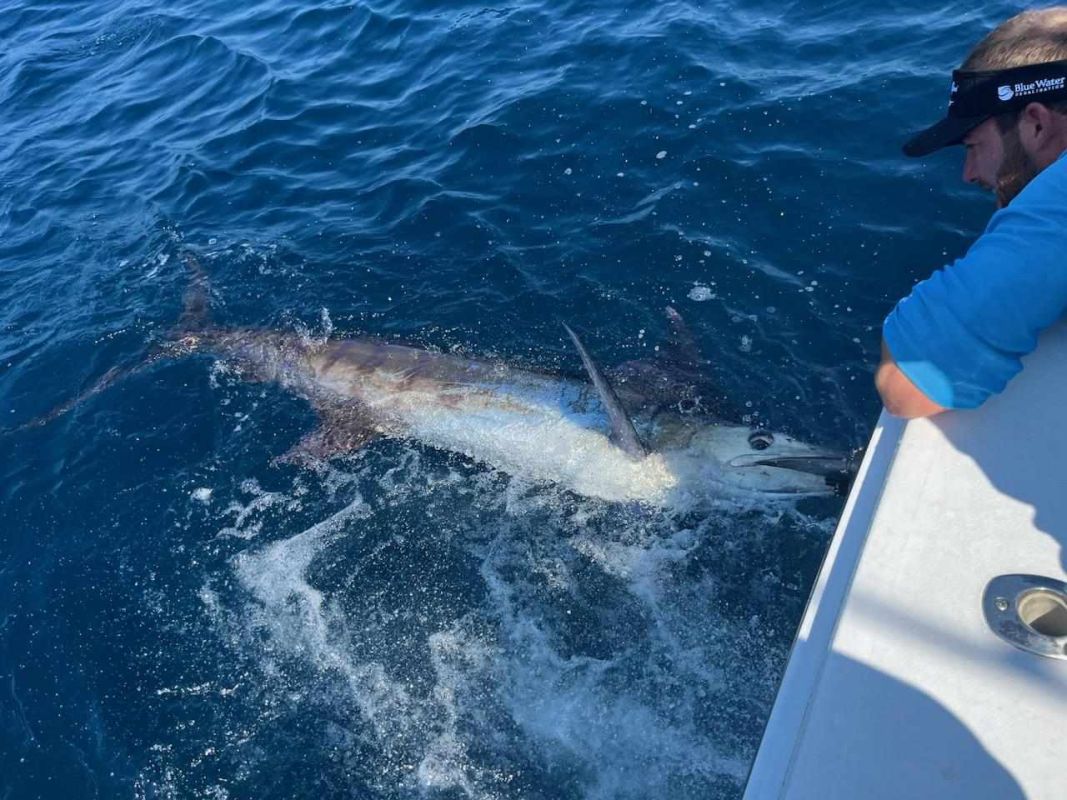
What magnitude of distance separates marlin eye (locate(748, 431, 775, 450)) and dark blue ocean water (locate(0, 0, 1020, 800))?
406mm

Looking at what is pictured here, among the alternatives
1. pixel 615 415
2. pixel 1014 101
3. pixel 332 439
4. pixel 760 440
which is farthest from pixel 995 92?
pixel 332 439

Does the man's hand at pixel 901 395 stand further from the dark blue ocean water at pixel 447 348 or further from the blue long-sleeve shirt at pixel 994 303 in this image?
the dark blue ocean water at pixel 447 348

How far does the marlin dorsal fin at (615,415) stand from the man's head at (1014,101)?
2039 millimetres

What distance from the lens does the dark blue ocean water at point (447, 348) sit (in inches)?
148

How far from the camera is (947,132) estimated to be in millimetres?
2623

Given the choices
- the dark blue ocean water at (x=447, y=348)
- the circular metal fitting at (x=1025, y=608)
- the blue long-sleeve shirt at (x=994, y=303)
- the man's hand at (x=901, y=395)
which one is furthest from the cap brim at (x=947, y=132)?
the dark blue ocean water at (x=447, y=348)

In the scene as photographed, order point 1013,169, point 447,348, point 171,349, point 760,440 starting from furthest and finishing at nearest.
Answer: point 171,349
point 447,348
point 760,440
point 1013,169

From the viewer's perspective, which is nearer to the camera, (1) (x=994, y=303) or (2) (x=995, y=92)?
(1) (x=994, y=303)

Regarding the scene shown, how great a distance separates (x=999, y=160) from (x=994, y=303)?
33.5 inches

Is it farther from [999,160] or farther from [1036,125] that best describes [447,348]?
[1036,125]

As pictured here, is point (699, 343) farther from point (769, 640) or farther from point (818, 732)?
point (818, 732)

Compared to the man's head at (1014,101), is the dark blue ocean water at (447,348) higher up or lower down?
lower down

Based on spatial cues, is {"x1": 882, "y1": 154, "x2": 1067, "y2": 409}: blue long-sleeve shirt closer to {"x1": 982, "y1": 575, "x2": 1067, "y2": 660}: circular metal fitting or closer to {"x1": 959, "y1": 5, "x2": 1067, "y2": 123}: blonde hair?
{"x1": 959, "y1": 5, "x2": 1067, "y2": 123}: blonde hair

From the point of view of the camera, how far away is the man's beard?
8.27 feet
